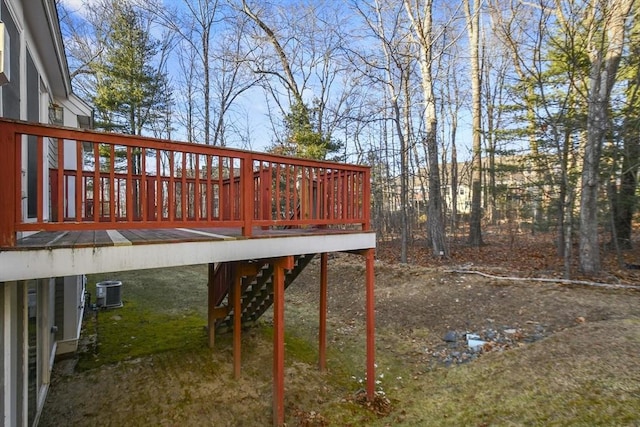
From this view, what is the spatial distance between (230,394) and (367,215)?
9.43 ft

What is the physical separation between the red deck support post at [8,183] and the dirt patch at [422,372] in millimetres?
2747

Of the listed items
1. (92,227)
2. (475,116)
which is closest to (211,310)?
(92,227)

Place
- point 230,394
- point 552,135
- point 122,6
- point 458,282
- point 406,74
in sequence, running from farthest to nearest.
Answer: point 122,6 < point 406,74 < point 552,135 < point 458,282 < point 230,394

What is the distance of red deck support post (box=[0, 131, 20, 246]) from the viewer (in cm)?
214

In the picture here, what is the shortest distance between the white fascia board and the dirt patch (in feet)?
6.56

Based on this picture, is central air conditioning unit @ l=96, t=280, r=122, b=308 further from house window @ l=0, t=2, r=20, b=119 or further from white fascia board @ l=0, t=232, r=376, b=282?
white fascia board @ l=0, t=232, r=376, b=282

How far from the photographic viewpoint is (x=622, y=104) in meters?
8.37

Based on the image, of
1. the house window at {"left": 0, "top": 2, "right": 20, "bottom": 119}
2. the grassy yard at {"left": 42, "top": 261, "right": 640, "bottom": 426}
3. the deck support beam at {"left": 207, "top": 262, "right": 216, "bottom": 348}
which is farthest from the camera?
the deck support beam at {"left": 207, "top": 262, "right": 216, "bottom": 348}

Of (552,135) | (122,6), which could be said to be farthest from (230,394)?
(122,6)

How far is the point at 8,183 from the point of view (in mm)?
2141

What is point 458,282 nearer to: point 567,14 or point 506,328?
point 506,328

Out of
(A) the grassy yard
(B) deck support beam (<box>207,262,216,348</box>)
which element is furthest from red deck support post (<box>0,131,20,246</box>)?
(B) deck support beam (<box>207,262,216,348</box>)

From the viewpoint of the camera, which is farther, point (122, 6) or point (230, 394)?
point (122, 6)

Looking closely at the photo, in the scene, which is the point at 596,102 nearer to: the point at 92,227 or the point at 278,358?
the point at 278,358
